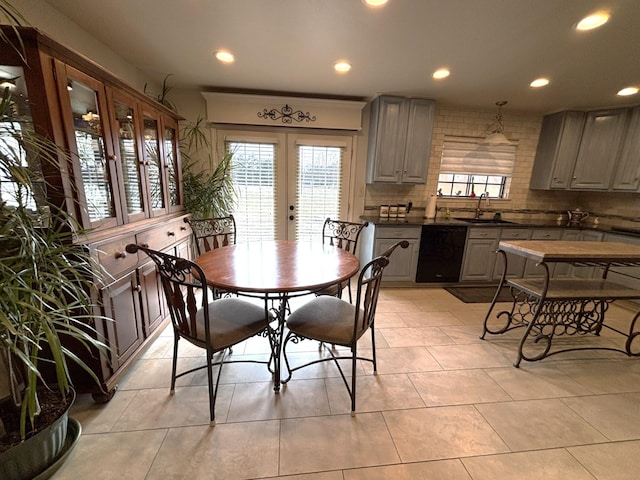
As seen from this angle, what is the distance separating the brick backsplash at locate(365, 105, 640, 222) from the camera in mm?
3746

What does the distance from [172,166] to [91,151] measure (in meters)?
1.18

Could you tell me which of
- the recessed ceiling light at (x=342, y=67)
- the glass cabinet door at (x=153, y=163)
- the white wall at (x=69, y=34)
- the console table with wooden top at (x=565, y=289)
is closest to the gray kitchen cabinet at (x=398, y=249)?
the console table with wooden top at (x=565, y=289)

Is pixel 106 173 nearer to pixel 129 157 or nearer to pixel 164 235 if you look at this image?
pixel 129 157

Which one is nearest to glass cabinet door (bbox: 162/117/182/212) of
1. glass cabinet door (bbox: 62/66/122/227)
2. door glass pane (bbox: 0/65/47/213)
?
glass cabinet door (bbox: 62/66/122/227)

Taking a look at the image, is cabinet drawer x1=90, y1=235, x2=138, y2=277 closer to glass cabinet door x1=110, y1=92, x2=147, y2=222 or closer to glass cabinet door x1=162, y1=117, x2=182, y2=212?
glass cabinet door x1=110, y1=92, x2=147, y2=222

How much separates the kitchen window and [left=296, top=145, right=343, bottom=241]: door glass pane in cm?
161

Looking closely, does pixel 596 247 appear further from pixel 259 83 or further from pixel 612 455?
pixel 259 83

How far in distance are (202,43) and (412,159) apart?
2622 mm

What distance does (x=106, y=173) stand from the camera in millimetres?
1734

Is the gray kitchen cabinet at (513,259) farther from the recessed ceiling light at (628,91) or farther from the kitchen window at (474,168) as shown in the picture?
the recessed ceiling light at (628,91)

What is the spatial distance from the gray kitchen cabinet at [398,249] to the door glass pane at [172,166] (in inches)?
91.4

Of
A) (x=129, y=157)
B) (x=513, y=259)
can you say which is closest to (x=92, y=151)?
(x=129, y=157)

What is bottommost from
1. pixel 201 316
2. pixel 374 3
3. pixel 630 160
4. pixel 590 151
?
pixel 201 316

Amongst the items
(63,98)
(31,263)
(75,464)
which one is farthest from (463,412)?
(63,98)
